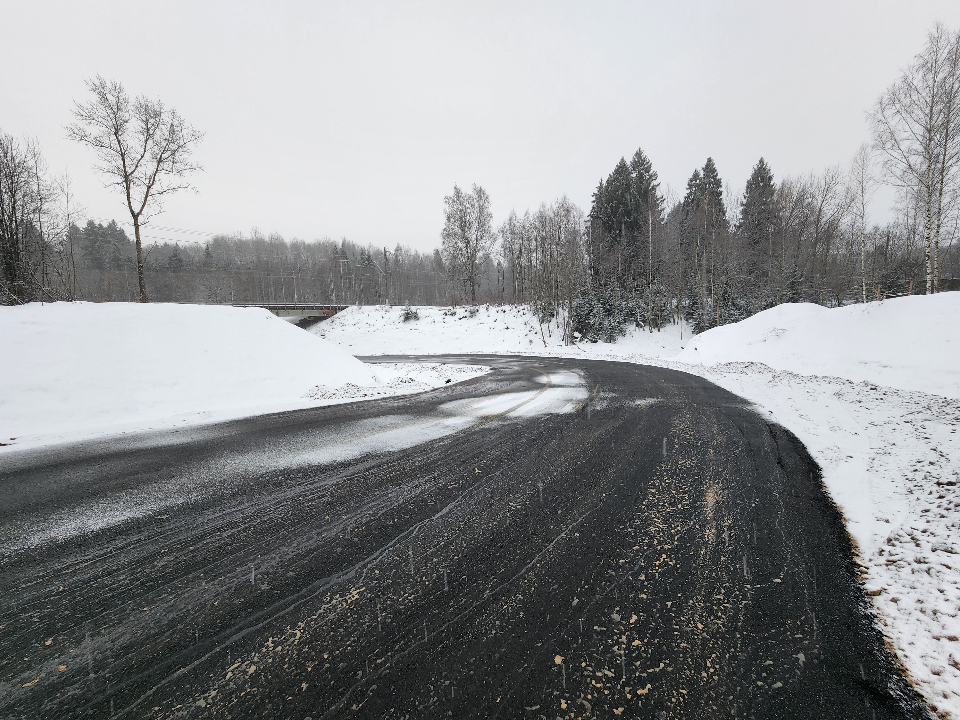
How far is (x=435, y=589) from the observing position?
8.32ft

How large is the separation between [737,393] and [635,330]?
26.1 meters

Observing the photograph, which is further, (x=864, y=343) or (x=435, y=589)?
(x=864, y=343)

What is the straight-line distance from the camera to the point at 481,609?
2355mm

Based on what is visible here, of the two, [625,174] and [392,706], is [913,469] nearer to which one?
[392,706]

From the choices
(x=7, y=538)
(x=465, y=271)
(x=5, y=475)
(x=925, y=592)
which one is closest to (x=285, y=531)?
(x=7, y=538)

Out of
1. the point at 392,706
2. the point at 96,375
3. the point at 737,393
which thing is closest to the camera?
the point at 392,706

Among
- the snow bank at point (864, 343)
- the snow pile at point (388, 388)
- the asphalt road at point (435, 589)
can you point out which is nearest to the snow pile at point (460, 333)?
the snow bank at point (864, 343)

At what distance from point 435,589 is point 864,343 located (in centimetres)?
1946

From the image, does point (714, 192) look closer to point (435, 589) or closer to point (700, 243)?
point (700, 243)

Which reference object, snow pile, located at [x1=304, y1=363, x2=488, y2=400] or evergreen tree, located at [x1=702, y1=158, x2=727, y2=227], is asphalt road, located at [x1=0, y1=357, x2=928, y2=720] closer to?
snow pile, located at [x1=304, y1=363, x2=488, y2=400]

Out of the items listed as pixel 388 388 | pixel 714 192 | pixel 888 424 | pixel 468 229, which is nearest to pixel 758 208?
pixel 714 192

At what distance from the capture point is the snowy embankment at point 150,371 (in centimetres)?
698

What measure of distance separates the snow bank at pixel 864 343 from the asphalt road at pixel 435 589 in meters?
10.9

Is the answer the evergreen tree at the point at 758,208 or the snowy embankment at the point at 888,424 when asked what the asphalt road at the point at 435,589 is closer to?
the snowy embankment at the point at 888,424
